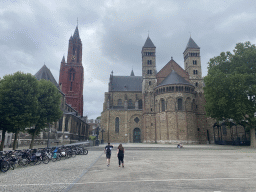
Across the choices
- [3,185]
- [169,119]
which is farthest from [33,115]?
[169,119]

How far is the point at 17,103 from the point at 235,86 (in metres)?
29.5

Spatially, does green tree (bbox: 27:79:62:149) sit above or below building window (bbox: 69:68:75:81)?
below

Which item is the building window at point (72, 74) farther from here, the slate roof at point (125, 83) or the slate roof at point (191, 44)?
the slate roof at point (191, 44)

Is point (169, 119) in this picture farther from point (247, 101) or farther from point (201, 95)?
point (247, 101)

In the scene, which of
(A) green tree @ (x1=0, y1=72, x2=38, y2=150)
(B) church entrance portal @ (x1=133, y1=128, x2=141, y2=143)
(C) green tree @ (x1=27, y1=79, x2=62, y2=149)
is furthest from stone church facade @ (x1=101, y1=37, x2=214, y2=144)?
(A) green tree @ (x1=0, y1=72, x2=38, y2=150)

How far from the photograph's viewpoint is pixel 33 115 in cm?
2255

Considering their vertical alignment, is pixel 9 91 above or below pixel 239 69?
below

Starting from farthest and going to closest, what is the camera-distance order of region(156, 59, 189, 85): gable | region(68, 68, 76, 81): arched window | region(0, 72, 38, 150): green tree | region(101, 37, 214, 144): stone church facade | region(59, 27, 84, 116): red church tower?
region(68, 68, 76, 81): arched window
region(59, 27, 84, 116): red church tower
region(156, 59, 189, 85): gable
region(101, 37, 214, 144): stone church facade
region(0, 72, 38, 150): green tree

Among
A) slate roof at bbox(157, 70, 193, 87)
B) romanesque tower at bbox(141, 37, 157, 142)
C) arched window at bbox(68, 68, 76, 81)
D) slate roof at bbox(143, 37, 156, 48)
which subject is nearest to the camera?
slate roof at bbox(157, 70, 193, 87)

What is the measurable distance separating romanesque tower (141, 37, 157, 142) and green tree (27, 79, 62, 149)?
25.7 meters

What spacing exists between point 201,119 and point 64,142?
3322cm

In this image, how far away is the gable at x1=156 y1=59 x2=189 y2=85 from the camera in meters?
48.9

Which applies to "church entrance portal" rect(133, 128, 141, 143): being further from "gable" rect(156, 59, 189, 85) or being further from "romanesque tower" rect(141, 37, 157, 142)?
"gable" rect(156, 59, 189, 85)

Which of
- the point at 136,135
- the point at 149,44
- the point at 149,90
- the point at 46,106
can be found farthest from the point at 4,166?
the point at 149,44
